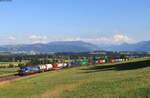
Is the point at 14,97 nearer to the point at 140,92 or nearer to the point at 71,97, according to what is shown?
the point at 71,97

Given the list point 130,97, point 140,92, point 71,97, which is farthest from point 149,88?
point 71,97

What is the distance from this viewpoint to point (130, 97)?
25.1 m

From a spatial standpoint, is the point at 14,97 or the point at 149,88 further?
the point at 14,97

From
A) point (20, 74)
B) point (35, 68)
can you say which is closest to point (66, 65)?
point (35, 68)

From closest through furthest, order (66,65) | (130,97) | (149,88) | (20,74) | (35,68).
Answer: (130,97) < (149,88) < (20,74) < (35,68) < (66,65)

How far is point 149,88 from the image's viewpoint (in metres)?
27.6

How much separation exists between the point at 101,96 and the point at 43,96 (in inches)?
341

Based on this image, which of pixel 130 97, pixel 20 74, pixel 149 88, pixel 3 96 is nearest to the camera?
pixel 130 97

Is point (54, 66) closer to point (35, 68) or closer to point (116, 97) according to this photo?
point (35, 68)

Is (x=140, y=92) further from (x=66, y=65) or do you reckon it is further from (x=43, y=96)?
(x=66, y=65)

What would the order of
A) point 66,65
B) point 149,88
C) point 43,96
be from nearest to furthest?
point 149,88 < point 43,96 < point 66,65

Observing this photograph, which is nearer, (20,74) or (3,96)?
(3,96)

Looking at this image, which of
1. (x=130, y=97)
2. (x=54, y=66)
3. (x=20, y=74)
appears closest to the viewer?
(x=130, y=97)

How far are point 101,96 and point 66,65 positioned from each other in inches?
4476
